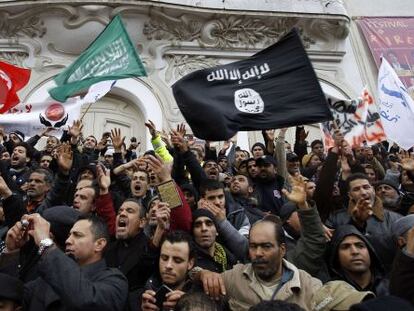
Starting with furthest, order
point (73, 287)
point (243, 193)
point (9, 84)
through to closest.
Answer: point (9, 84) → point (243, 193) → point (73, 287)

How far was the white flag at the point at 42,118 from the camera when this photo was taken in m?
7.76

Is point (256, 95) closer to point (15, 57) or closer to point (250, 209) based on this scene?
point (250, 209)

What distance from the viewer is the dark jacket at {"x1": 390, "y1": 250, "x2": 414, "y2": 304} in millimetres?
2771

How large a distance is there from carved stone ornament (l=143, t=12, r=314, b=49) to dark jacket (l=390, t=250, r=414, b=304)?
10562 millimetres

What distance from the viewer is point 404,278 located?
9.15ft

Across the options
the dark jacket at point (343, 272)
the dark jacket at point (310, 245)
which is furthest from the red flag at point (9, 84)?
the dark jacket at point (343, 272)

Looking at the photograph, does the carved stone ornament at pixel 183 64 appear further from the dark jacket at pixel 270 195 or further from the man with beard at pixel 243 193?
the man with beard at pixel 243 193

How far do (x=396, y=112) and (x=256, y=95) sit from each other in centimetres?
264

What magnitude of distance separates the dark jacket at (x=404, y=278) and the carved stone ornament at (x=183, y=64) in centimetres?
1017

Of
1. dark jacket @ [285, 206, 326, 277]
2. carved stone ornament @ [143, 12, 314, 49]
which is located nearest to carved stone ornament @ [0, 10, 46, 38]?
carved stone ornament @ [143, 12, 314, 49]

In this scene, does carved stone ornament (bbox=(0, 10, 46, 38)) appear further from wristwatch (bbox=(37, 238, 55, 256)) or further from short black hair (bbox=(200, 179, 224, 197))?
wristwatch (bbox=(37, 238, 55, 256))

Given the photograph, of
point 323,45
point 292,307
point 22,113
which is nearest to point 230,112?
point 292,307

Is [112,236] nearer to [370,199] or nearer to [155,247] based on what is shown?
[155,247]

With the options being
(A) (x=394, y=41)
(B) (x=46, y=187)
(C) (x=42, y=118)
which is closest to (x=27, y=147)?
(C) (x=42, y=118)
